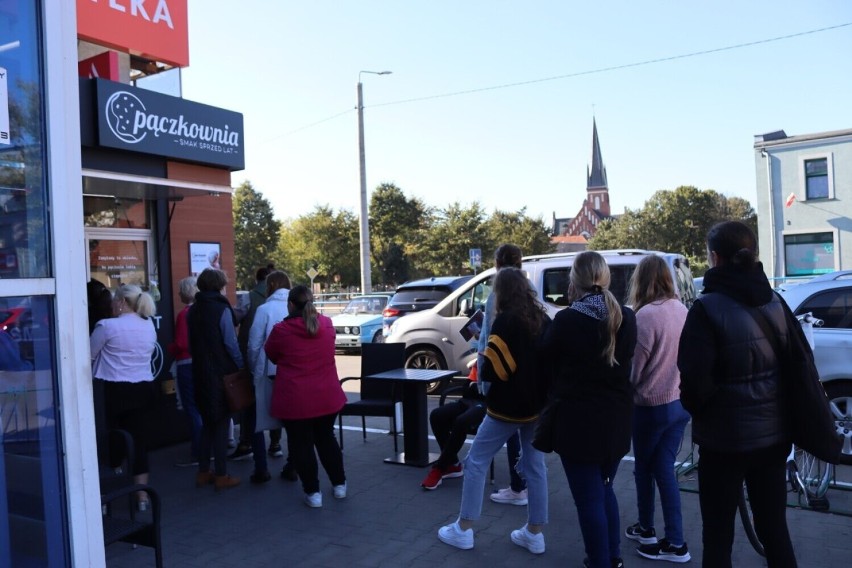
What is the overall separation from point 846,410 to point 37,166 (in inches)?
259

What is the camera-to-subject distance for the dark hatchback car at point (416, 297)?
45.3 feet

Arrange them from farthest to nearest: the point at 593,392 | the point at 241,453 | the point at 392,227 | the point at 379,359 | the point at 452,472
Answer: the point at 392,227 → the point at 379,359 → the point at 241,453 → the point at 452,472 → the point at 593,392

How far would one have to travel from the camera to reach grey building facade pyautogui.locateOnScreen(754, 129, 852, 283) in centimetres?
2389

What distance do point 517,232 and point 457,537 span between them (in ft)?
142

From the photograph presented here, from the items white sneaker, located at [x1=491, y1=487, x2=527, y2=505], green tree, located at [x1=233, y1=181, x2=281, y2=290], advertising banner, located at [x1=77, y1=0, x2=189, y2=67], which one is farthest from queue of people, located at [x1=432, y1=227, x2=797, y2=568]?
green tree, located at [x1=233, y1=181, x2=281, y2=290]

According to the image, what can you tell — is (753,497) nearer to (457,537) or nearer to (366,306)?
(457,537)

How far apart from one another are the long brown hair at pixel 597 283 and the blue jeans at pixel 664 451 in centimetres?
84

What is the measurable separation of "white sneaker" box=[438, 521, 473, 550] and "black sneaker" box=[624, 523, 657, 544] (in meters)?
1.02

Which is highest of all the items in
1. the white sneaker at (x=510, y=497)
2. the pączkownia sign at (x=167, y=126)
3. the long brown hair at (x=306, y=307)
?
the pączkownia sign at (x=167, y=126)

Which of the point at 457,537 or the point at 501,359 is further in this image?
the point at 457,537

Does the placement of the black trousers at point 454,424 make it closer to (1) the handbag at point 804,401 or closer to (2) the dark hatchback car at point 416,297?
(1) the handbag at point 804,401

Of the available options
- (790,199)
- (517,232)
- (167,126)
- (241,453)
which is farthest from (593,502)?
(517,232)

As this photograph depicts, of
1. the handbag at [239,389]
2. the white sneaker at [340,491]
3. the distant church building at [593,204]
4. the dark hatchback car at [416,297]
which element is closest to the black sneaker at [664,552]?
the white sneaker at [340,491]

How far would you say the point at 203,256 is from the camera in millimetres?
7988
